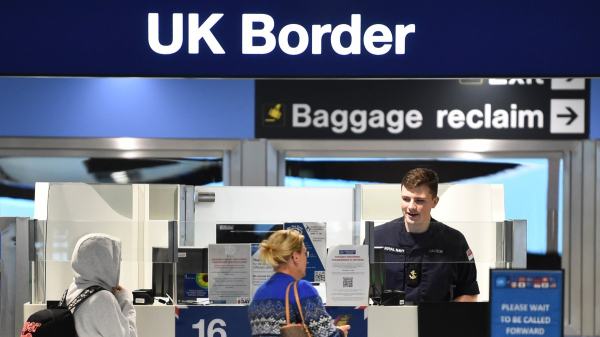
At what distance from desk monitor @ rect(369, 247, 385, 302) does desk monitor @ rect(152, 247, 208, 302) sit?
2.58 ft

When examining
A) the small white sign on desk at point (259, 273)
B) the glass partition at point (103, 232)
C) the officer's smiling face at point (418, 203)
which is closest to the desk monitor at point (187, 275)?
the glass partition at point (103, 232)

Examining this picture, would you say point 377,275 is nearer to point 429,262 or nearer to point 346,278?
point 346,278

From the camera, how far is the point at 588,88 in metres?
6.34

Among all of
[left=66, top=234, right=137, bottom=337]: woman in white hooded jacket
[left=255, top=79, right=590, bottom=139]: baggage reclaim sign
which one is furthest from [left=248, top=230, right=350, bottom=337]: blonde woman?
[left=255, top=79, right=590, bottom=139]: baggage reclaim sign

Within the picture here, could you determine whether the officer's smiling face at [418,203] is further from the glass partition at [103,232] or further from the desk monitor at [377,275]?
the glass partition at [103,232]

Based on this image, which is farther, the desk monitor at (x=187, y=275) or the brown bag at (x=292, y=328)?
the desk monitor at (x=187, y=275)

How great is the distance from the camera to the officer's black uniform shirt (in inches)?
145

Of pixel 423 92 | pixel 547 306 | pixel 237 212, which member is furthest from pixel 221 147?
pixel 547 306

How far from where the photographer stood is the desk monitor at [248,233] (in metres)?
3.57

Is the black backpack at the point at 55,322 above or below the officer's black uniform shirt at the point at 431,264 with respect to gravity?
below

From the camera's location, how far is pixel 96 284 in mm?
3158

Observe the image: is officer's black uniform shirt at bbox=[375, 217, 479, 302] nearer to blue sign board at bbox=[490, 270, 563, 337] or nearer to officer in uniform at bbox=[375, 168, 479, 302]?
officer in uniform at bbox=[375, 168, 479, 302]

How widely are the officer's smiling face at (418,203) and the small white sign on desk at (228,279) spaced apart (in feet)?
3.15

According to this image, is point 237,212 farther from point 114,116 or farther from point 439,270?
point 439,270
